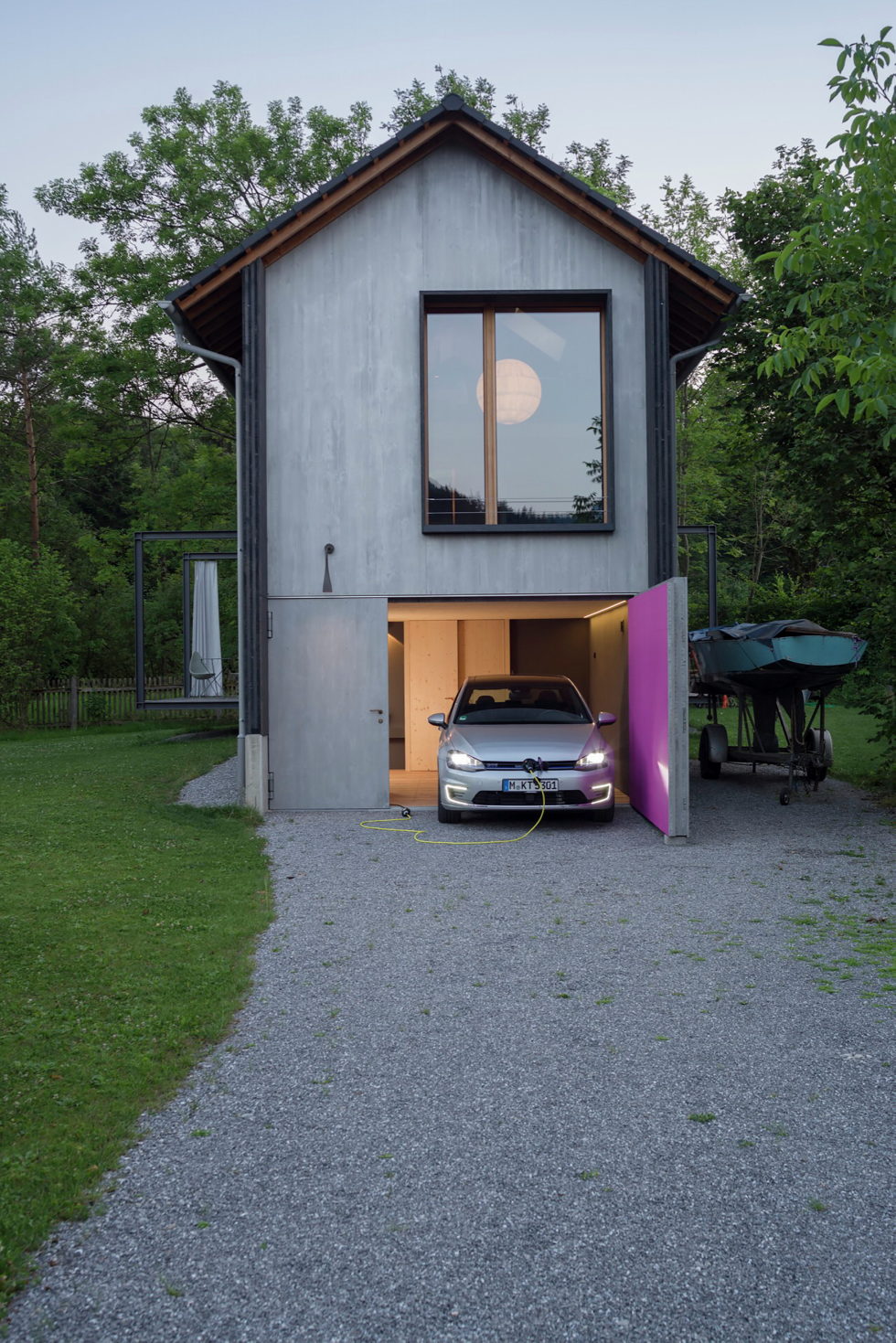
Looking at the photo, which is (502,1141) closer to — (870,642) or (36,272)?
(870,642)

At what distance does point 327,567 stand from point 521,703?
2.72m

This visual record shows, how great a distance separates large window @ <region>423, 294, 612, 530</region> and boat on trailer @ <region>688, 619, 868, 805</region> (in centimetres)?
249

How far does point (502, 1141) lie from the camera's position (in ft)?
11.6

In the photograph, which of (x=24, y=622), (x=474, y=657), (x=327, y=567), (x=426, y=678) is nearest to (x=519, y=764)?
(x=327, y=567)

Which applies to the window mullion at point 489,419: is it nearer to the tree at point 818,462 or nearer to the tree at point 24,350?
the tree at point 818,462

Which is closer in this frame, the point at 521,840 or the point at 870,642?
the point at 521,840

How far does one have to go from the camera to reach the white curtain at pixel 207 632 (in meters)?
16.2

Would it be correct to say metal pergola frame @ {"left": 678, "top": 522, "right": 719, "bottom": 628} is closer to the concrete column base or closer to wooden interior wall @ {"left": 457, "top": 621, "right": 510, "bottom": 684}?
wooden interior wall @ {"left": 457, "top": 621, "right": 510, "bottom": 684}

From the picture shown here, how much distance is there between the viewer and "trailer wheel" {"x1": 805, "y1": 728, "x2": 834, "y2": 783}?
13.2 meters

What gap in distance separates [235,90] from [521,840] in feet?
73.7

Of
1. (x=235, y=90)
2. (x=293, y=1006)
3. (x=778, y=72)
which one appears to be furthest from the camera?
(x=235, y=90)

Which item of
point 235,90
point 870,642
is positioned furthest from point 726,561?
point 870,642

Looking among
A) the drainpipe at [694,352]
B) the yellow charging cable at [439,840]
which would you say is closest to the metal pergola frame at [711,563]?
the drainpipe at [694,352]

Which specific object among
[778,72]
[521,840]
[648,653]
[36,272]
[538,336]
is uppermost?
[36,272]
